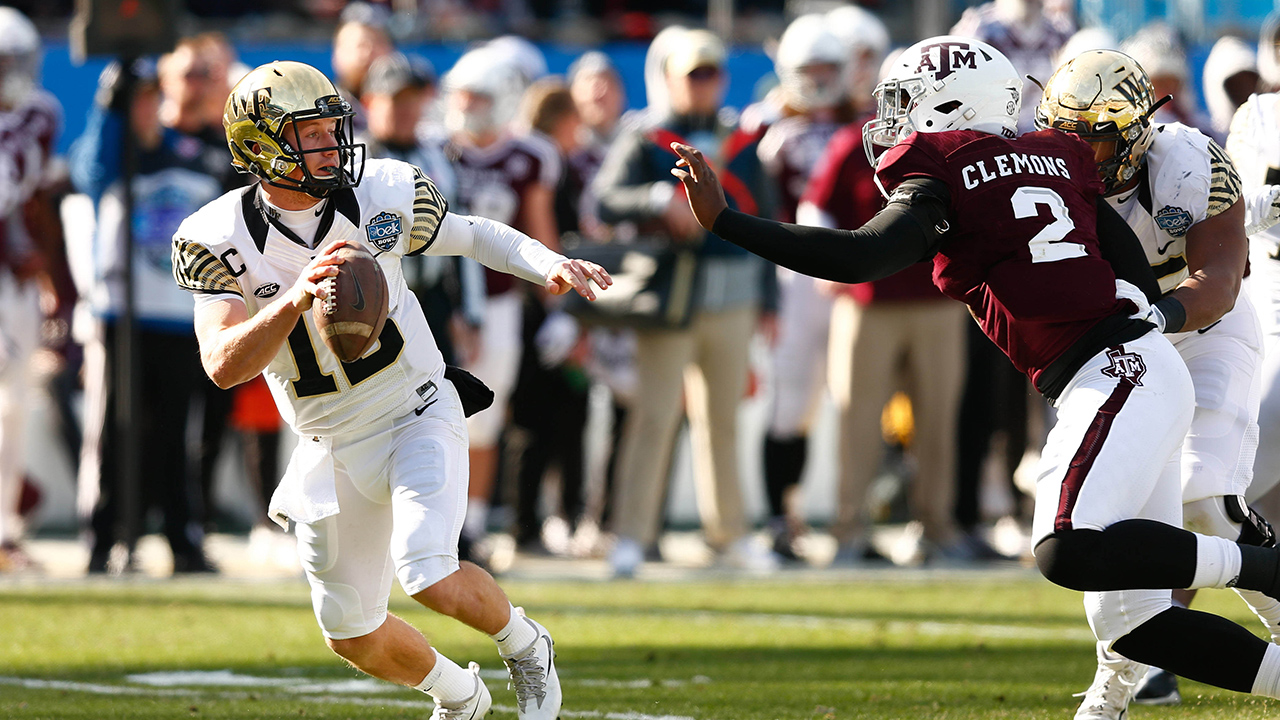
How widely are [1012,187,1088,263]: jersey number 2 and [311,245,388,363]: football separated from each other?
5.30 ft

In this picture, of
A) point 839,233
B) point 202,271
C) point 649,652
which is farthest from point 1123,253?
point 649,652

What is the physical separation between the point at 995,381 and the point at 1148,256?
460cm

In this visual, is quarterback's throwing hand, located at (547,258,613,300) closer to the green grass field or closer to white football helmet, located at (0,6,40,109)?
the green grass field

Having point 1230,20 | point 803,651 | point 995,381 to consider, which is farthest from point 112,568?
point 1230,20

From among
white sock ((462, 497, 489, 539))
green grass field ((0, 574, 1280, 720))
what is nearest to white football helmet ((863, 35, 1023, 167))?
green grass field ((0, 574, 1280, 720))

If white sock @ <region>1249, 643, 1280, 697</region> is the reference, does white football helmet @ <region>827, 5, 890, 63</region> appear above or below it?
above

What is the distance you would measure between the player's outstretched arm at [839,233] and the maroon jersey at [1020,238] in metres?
0.08

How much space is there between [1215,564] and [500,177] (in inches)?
219

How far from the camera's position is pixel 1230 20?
1351 centimetres

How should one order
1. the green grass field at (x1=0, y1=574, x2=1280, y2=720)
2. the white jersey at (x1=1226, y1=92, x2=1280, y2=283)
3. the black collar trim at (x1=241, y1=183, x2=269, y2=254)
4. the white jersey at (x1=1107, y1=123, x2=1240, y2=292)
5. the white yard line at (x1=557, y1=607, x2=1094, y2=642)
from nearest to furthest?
1. the black collar trim at (x1=241, y1=183, x2=269, y2=254)
2. the white jersey at (x1=1107, y1=123, x2=1240, y2=292)
3. the green grass field at (x1=0, y1=574, x2=1280, y2=720)
4. the white jersey at (x1=1226, y1=92, x2=1280, y2=283)
5. the white yard line at (x1=557, y1=607, x2=1094, y2=642)

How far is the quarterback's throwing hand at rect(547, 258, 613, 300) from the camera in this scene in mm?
4523

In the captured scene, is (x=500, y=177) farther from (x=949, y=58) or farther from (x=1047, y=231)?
(x=1047, y=231)

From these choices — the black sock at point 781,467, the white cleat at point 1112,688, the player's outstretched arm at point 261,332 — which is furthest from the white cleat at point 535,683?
the black sock at point 781,467

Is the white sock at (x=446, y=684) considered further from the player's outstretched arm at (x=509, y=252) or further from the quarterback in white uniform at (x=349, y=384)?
the player's outstretched arm at (x=509, y=252)
